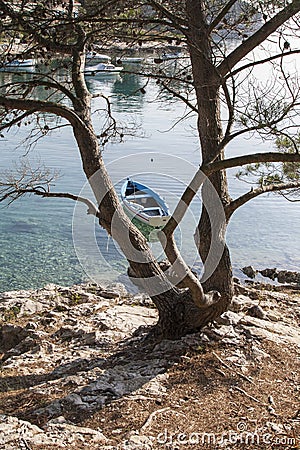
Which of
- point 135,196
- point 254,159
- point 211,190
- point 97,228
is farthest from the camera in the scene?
point 135,196

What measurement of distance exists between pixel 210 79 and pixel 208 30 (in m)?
0.36

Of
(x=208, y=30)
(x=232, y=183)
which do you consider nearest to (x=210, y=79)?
(x=208, y=30)

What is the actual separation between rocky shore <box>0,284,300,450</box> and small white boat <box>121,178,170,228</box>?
17.0 ft

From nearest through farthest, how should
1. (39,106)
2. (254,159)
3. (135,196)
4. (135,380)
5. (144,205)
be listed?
(254,159)
(135,380)
(39,106)
(144,205)
(135,196)

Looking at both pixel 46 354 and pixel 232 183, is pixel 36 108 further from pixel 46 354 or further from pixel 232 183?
pixel 232 183

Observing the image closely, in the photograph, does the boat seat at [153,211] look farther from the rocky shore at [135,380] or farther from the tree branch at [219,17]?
the tree branch at [219,17]

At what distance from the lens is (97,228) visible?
11.2 metres

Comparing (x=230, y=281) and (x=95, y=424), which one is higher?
(x=230, y=281)

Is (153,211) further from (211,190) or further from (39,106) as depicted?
(39,106)

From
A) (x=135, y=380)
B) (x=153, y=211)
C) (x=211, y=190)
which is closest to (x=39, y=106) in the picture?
(x=211, y=190)

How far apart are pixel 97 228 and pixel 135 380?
25.6 feet

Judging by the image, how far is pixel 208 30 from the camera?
3.79 meters

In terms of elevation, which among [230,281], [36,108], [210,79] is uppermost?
[210,79]

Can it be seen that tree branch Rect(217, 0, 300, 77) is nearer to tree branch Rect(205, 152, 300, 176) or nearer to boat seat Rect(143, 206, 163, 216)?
tree branch Rect(205, 152, 300, 176)
